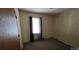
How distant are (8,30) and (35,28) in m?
0.41

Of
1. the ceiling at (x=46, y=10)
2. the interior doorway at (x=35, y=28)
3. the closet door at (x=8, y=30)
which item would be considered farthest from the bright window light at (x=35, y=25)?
the closet door at (x=8, y=30)

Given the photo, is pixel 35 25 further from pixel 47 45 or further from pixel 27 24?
pixel 47 45

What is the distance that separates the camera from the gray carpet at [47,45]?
1217mm

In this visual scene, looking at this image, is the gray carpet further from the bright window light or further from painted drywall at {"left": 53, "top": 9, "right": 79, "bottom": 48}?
the bright window light

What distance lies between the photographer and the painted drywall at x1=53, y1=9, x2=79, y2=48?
118 centimetres

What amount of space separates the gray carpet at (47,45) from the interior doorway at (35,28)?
8cm

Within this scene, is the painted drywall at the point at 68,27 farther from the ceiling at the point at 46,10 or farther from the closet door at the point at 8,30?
the closet door at the point at 8,30

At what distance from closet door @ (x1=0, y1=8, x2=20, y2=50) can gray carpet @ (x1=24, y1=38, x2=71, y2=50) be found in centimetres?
18

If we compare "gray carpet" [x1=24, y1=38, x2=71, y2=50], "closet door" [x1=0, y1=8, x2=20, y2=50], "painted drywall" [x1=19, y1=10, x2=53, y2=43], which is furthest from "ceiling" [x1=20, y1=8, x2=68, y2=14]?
"gray carpet" [x1=24, y1=38, x2=71, y2=50]

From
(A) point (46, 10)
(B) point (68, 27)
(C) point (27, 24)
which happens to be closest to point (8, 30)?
(C) point (27, 24)
